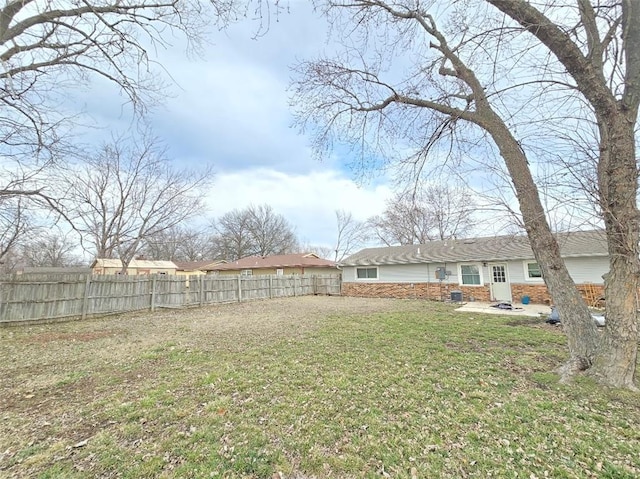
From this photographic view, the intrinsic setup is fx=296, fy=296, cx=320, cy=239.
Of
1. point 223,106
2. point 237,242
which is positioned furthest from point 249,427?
point 237,242

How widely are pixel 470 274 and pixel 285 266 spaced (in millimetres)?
14139

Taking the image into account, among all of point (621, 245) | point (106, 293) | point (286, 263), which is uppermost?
point (286, 263)

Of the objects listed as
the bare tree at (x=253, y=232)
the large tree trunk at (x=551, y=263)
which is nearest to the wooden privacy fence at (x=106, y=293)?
the large tree trunk at (x=551, y=263)

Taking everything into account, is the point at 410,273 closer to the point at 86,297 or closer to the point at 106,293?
the point at 106,293

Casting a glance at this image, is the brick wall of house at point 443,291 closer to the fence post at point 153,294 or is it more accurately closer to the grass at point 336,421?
the grass at point 336,421

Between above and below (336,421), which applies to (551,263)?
above

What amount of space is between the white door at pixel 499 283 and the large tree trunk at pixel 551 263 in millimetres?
10698

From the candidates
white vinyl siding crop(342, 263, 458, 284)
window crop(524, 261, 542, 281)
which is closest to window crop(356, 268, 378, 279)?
white vinyl siding crop(342, 263, 458, 284)

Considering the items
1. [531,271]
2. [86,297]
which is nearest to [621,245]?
[531,271]

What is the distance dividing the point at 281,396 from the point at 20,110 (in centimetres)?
639

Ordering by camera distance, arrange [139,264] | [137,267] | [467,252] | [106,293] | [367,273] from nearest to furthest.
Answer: [106,293] → [467,252] → [367,273] → [137,267] → [139,264]

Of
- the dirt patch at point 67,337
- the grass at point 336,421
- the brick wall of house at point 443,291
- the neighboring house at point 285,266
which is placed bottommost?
the grass at point 336,421

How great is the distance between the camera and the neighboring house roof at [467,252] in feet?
38.8

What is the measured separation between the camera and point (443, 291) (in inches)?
606
